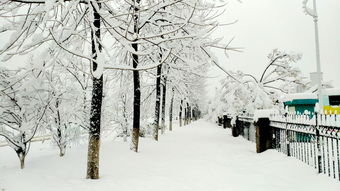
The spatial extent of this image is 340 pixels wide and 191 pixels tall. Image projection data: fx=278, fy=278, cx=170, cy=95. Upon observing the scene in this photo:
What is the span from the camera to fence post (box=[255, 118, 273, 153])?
1029 cm

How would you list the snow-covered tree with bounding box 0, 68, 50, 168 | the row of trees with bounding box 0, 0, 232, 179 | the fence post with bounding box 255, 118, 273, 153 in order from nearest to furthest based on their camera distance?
the row of trees with bounding box 0, 0, 232, 179 < the snow-covered tree with bounding box 0, 68, 50, 168 < the fence post with bounding box 255, 118, 273, 153

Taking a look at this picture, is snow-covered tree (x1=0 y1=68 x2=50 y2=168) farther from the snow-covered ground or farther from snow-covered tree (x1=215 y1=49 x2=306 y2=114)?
snow-covered tree (x1=215 y1=49 x2=306 y2=114)

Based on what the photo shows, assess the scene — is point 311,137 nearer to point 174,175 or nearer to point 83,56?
point 174,175

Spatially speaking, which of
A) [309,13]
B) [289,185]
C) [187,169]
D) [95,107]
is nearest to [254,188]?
[289,185]

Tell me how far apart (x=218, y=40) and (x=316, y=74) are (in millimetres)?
9845

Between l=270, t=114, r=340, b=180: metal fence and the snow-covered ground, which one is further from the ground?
l=270, t=114, r=340, b=180: metal fence

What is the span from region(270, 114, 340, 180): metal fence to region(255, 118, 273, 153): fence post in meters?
0.22

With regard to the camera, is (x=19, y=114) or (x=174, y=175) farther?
(x=19, y=114)

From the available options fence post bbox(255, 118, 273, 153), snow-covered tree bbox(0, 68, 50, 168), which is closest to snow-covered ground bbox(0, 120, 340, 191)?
fence post bbox(255, 118, 273, 153)

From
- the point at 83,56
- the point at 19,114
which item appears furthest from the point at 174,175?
the point at 19,114

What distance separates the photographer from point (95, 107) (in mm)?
6711

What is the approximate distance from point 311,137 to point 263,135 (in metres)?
3.29

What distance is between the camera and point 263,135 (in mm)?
10328

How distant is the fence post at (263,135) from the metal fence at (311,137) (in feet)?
0.72
